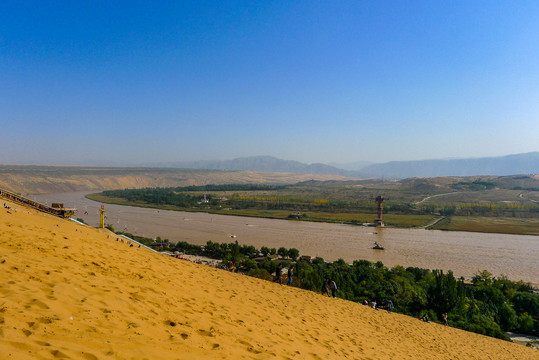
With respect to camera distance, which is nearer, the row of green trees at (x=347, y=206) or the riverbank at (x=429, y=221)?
the riverbank at (x=429, y=221)

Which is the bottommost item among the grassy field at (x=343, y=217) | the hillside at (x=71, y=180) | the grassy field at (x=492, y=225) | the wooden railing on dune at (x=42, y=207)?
the grassy field at (x=343, y=217)

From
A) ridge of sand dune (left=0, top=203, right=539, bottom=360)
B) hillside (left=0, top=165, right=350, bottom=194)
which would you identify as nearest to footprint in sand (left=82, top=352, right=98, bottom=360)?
ridge of sand dune (left=0, top=203, right=539, bottom=360)

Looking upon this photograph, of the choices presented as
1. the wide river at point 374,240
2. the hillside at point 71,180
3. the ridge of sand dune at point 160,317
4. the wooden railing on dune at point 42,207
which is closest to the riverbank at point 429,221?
the wide river at point 374,240

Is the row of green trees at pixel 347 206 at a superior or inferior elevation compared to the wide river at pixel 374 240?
Answer: superior

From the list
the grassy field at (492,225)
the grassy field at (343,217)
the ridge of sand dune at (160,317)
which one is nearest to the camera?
the ridge of sand dune at (160,317)

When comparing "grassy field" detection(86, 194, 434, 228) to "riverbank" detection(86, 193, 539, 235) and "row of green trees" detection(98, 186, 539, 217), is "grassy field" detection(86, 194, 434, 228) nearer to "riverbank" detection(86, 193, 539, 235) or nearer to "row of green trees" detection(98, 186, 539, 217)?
"riverbank" detection(86, 193, 539, 235)

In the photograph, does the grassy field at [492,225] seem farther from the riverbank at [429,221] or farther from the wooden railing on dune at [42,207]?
the wooden railing on dune at [42,207]

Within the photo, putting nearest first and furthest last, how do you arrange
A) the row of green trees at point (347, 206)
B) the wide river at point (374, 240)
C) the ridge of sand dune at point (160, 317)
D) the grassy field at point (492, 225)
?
the ridge of sand dune at point (160, 317), the wide river at point (374, 240), the grassy field at point (492, 225), the row of green trees at point (347, 206)
